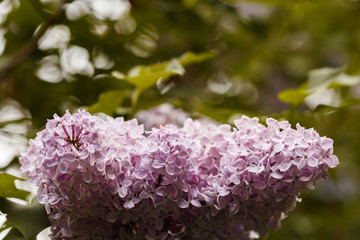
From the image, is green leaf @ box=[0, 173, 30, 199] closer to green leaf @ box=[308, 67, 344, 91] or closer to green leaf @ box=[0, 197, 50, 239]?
green leaf @ box=[0, 197, 50, 239]

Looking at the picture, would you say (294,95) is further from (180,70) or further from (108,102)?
(108,102)

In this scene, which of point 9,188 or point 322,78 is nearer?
point 9,188

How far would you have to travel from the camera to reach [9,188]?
69cm

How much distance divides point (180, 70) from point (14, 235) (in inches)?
14.0

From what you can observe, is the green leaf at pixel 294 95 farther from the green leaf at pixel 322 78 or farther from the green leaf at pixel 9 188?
the green leaf at pixel 9 188

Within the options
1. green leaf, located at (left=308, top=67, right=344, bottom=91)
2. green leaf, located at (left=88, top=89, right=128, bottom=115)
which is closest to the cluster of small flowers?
green leaf, located at (left=88, top=89, right=128, bottom=115)

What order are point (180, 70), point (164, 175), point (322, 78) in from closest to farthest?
point (164, 175)
point (180, 70)
point (322, 78)

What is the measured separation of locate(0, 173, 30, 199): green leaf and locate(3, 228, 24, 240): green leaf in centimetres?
6

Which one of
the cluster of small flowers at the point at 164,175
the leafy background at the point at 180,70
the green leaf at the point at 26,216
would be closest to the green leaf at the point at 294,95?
the leafy background at the point at 180,70

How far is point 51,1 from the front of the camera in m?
1.36

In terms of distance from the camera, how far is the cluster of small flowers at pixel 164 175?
59cm

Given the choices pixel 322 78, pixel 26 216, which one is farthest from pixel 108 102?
pixel 322 78

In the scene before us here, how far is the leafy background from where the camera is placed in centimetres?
91

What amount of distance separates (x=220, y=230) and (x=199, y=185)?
9cm
